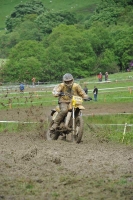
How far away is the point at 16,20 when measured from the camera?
132m

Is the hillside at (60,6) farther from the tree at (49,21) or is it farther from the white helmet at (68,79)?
the white helmet at (68,79)

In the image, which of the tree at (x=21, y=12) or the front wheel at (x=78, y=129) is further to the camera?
the tree at (x=21, y=12)

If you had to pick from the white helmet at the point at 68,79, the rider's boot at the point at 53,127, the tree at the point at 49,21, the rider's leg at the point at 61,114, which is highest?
the tree at the point at 49,21

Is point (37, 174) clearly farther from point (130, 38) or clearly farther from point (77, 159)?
point (130, 38)

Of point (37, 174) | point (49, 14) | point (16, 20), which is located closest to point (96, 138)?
point (37, 174)

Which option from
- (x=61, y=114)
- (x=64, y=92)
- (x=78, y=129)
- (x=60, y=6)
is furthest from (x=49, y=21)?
(x=78, y=129)

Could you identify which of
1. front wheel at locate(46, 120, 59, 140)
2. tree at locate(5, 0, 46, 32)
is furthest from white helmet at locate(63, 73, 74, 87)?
tree at locate(5, 0, 46, 32)

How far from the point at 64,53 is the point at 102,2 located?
3724 centimetres

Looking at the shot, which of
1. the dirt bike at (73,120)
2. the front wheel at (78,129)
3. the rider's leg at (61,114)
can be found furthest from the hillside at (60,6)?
the front wheel at (78,129)

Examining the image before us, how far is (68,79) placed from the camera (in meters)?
16.7

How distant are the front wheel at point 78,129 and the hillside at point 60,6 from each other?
139075 millimetres

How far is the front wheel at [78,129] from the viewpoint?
16328mm

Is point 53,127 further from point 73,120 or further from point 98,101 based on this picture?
point 98,101

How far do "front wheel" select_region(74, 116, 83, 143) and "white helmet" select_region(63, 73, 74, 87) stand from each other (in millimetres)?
920
